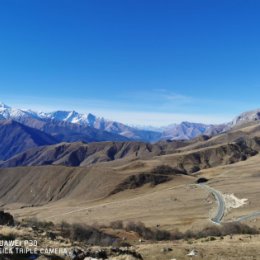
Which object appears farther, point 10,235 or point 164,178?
point 164,178

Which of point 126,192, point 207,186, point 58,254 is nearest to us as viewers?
point 58,254

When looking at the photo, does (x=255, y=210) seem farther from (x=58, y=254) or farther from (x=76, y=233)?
(x=58, y=254)

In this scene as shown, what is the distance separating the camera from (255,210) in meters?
96.8

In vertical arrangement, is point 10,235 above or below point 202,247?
above

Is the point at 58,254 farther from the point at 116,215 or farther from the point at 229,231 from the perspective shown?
the point at 116,215

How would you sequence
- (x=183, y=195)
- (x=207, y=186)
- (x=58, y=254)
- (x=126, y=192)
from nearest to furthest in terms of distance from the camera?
1. (x=58, y=254)
2. (x=183, y=195)
3. (x=207, y=186)
4. (x=126, y=192)

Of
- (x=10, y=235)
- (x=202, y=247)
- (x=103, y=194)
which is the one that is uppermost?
(x=10, y=235)

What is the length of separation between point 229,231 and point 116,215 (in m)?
59.2

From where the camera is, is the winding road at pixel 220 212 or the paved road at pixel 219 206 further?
the paved road at pixel 219 206

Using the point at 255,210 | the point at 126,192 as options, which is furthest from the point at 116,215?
the point at 126,192

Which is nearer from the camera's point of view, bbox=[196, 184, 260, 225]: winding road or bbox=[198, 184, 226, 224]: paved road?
bbox=[196, 184, 260, 225]: winding road

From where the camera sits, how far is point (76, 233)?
46.2 meters

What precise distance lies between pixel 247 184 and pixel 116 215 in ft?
A: 180

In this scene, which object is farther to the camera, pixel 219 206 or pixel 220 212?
pixel 219 206
